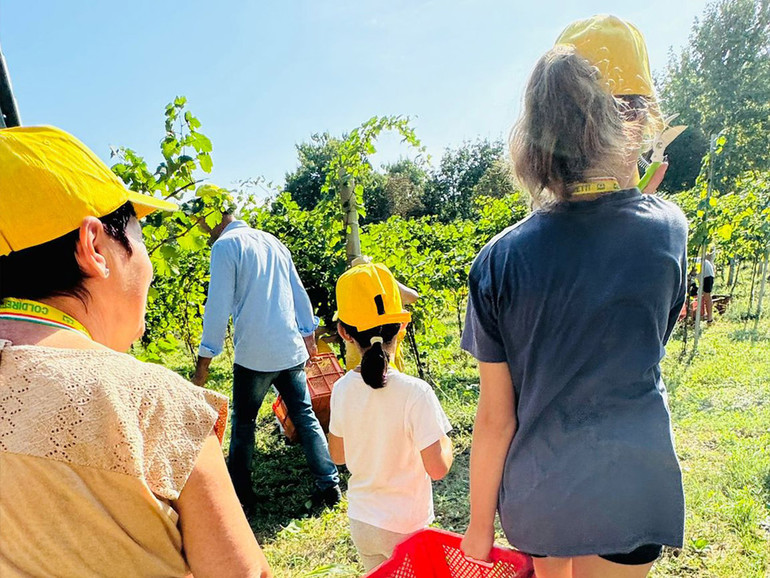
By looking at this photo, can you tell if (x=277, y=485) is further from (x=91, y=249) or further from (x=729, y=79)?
(x=729, y=79)

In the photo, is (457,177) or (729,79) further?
(457,177)

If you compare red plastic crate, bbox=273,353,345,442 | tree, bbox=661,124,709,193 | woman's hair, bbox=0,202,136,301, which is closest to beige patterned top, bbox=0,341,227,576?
woman's hair, bbox=0,202,136,301

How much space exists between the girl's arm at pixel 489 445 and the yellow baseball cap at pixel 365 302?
628 millimetres

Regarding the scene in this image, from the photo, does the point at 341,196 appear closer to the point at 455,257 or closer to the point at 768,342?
the point at 455,257

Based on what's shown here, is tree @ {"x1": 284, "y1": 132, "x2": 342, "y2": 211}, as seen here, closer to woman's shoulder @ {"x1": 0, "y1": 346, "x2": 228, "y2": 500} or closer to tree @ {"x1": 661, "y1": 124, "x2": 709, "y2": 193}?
tree @ {"x1": 661, "y1": 124, "x2": 709, "y2": 193}

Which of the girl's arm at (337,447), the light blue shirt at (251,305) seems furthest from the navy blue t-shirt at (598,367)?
the light blue shirt at (251,305)

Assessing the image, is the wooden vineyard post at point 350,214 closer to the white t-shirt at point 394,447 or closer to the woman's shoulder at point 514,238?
the white t-shirt at point 394,447

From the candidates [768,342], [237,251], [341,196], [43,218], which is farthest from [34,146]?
[768,342]

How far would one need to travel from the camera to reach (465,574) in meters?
1.39

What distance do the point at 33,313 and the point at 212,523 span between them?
1.34 feet

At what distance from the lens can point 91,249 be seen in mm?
812

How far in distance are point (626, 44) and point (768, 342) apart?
7968 millimetres

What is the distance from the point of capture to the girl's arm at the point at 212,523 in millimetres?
767

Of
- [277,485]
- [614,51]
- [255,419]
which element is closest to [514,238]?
[614,51]
